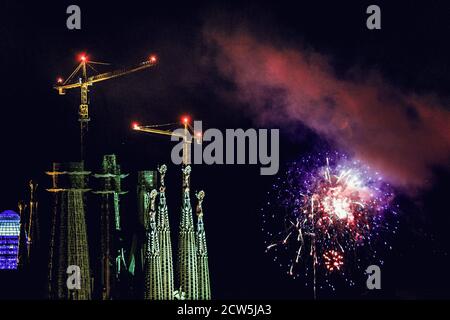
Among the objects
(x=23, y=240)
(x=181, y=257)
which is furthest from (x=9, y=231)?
(x=181, y=257)

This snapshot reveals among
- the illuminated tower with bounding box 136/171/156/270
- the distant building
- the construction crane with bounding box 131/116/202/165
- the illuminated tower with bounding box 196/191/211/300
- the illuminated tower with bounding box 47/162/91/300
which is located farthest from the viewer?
the distant building

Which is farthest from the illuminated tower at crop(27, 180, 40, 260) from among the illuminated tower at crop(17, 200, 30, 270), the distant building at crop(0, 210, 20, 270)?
the distant building at crop(0, 210, 20, 270)

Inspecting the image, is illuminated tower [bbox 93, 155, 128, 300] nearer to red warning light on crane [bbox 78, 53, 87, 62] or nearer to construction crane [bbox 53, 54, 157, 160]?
construction crane [bbox 53, 54, 157, 160]

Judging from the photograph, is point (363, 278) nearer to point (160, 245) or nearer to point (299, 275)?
point (299, 275)

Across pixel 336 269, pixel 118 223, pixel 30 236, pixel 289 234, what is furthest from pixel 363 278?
pixel 30 236

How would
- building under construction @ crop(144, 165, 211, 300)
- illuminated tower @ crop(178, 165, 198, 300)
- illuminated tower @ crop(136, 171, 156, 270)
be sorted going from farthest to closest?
illuminated tower @ crop(136, 171, 156, 270), illuminated tower @ crop(178, 165, 198, 300), building under construction @ crop(144, 165, 211, 300)

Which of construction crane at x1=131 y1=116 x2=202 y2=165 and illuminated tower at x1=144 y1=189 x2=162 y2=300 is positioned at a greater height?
construction crane at x1=131 y1=116 x2=202 y2=165

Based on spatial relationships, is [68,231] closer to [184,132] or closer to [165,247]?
[165,247]
